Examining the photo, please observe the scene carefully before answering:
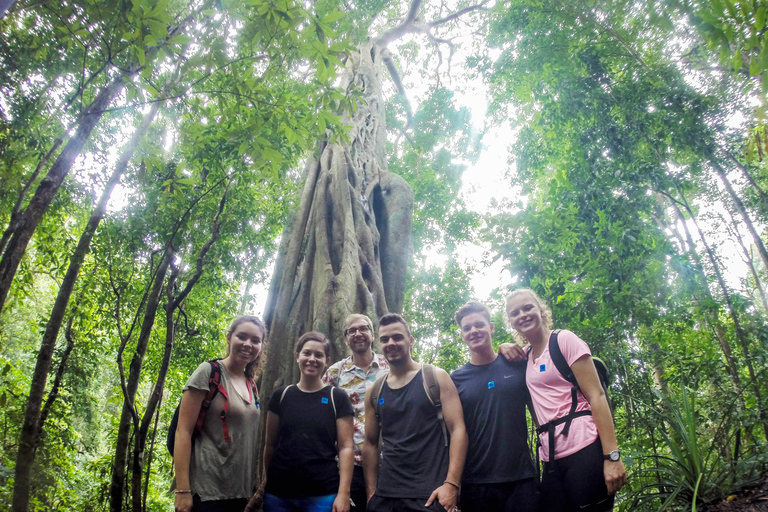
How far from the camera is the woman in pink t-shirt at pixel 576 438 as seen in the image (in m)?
1.83

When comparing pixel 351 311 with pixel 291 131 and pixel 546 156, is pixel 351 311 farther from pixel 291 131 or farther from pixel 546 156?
pixel 546 156

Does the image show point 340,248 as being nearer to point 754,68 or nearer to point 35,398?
point 35,398

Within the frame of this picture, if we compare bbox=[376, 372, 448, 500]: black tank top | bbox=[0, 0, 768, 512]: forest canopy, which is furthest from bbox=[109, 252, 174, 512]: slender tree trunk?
bbox=[376, 372, 448, 500]: black tank top

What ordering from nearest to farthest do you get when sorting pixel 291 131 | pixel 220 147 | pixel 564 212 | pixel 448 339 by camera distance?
pixel 291 131
pixel 220 147
pixel 564 212
pixel 448 339

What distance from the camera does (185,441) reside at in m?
1.99

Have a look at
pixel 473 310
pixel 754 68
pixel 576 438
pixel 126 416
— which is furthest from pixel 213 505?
pixel 754 68

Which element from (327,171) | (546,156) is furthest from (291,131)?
(546,156)

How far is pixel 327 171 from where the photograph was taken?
18.6ft

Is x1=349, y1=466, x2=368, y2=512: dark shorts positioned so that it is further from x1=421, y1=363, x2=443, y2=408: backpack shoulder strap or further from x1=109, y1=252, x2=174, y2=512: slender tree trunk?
x1=109, y1=252, x2=174, y2=512: slender tree trunk

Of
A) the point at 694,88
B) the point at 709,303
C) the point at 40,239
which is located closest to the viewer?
the point at 709,303

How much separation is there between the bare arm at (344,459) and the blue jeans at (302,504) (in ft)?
0.15

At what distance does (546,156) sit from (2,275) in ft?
24.0

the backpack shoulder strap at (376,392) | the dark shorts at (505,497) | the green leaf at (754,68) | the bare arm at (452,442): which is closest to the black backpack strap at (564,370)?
the dark shorts at (505,497)

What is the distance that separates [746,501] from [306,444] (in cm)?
284
